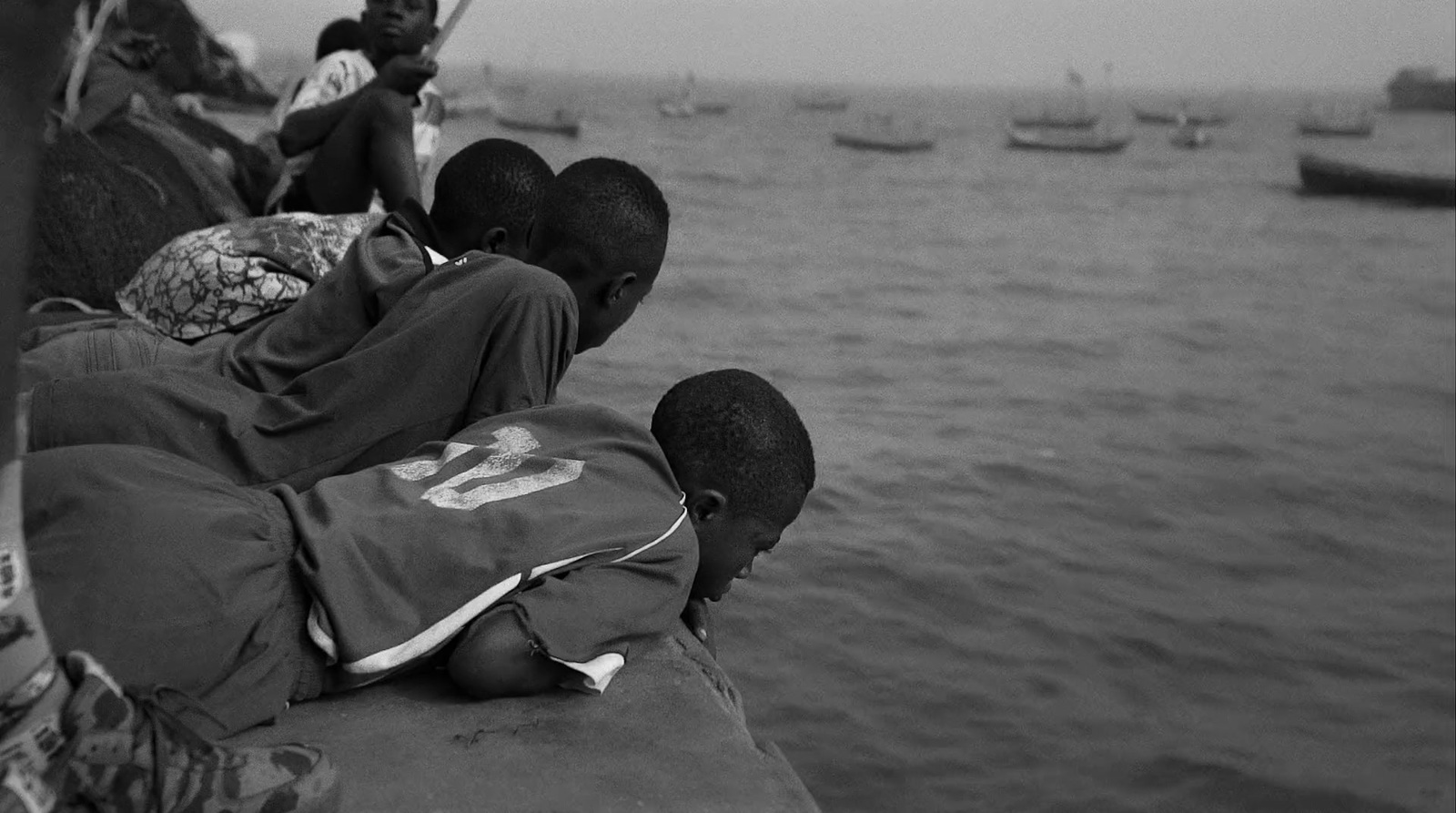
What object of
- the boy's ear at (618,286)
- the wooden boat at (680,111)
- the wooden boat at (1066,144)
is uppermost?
the boy's ear at (618,286)

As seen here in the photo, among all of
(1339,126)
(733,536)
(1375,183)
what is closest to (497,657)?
(733,536)

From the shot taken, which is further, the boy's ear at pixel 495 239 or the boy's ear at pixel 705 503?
the boy's ear at pixel 495 239

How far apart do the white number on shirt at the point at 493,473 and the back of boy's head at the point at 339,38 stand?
16.2 feet

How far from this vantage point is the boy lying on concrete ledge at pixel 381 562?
2010 millimetres

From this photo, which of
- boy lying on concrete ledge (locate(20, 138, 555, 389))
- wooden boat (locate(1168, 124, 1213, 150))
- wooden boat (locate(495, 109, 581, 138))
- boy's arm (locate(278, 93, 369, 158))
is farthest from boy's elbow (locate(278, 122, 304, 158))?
wooden boat (locate(1168, 124, 1213, 150))

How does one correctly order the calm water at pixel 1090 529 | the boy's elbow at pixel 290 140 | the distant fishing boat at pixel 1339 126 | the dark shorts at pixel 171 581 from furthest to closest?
the distant fishing boat at pixel 1339 126 → the boy's elbow at pixel 290 140 → the calm water at pixel 1090 529 → the dark shorts at pixel 171 581

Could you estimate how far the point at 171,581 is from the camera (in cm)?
203

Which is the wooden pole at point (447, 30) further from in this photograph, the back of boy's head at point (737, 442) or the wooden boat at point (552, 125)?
the wooden boat at point (552, 125)

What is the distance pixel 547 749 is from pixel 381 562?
1.18ft

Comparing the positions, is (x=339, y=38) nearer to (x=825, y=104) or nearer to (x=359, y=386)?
(x=359, y=386)

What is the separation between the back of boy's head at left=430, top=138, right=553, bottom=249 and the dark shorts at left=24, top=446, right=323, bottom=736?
1.60m

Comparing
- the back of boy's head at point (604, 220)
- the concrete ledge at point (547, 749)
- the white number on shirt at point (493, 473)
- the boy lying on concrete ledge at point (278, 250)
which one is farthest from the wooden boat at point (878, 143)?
the concrete ledge at point (547, 749)

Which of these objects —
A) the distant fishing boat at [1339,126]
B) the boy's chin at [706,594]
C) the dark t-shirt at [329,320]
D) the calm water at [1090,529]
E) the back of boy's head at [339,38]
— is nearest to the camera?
the boy's chin at [706,594]

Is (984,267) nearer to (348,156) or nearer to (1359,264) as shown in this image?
(1359,264)
